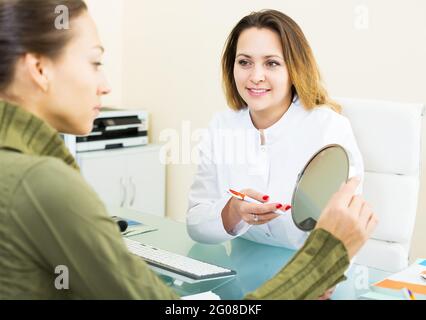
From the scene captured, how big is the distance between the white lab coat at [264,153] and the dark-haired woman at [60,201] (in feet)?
2.75

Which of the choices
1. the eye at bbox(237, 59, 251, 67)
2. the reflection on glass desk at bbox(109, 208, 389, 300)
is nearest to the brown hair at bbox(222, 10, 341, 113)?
the eye at bbox(237, 59, 251, 67)

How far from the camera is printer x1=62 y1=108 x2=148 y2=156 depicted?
3.72m

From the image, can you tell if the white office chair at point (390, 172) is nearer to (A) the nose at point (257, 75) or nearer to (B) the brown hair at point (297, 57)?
(B) the brown hair at point (297, 57)

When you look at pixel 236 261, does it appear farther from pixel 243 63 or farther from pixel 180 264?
pixel 243 63

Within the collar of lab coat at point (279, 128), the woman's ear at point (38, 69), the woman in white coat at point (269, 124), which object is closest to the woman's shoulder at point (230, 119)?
the woman in white coat at point (269, 124)

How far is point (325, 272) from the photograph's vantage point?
3.88ft

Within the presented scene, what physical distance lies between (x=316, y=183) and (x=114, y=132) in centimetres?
247

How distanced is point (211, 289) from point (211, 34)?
246 centimetres

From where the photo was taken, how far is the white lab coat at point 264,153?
7.04 ft

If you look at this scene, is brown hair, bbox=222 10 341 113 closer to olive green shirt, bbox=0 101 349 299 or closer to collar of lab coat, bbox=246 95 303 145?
collar of lab coat, bbox=246 95 303 145

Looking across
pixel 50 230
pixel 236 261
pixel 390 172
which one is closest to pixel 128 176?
pixel 390 172

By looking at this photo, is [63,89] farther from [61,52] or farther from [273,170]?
[273,170]

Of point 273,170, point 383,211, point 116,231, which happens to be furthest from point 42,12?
point 383,211

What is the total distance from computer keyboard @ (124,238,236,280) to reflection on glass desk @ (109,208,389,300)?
0.02 m
